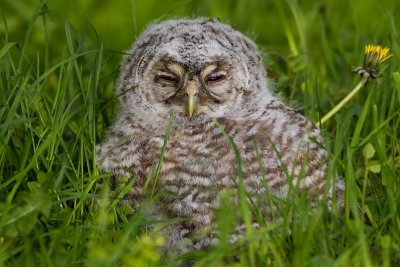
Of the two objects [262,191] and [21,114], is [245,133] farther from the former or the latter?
[21,114]

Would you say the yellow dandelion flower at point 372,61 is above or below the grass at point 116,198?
above

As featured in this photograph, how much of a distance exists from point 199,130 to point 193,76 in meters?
0.28

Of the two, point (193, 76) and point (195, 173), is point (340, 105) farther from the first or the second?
point (195, 173)

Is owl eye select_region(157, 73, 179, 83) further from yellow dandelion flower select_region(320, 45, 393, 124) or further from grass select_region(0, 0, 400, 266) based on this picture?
yellow dandelion flower select_region(320, 45, 393, 124)

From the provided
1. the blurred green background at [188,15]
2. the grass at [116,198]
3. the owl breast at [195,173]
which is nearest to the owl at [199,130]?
Answer: the owl breast at [195,173]

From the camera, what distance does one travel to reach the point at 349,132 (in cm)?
533

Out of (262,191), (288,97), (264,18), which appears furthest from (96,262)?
(264,18)

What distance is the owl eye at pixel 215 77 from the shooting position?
15.9 ft

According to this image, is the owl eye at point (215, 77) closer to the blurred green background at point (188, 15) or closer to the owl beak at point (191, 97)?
the owl beak at point (191, 97)

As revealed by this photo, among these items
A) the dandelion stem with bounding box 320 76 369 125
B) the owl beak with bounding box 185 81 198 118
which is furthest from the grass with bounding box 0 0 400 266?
the owl beak with bounding box 185 81 198 118

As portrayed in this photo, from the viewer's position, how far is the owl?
14.9 ft

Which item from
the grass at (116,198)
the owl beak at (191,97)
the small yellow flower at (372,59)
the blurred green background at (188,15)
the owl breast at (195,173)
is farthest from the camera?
the blurred green background at (188,15)

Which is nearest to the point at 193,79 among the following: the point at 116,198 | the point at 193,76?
the point at 193,76

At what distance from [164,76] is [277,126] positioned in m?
0.65
